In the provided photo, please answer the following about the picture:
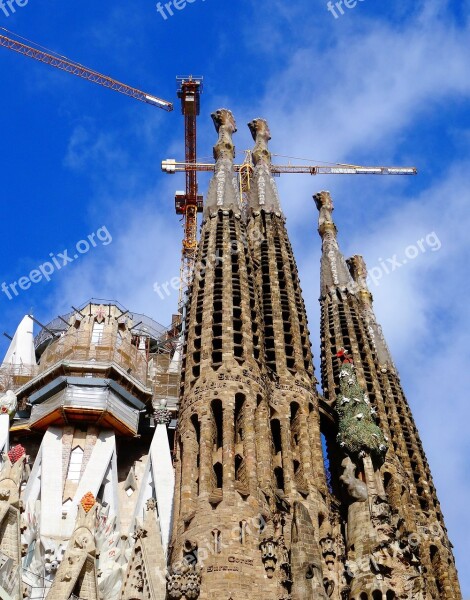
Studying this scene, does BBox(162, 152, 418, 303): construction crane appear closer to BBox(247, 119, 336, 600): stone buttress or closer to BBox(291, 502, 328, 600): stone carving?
BBox(247, 119, 336, 600): stone buttress

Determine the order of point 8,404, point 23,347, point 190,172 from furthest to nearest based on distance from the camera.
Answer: point 190,172 → point 23,347 → point 8,404

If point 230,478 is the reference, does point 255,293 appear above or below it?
above

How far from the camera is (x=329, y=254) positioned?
51469mm

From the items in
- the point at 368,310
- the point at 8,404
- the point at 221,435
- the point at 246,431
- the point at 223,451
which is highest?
the point at 368,310

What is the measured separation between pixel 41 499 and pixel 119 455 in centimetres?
555

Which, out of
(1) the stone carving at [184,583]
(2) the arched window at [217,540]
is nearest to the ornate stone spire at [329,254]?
(2) the arched window at [217,540]

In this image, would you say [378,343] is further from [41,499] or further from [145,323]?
[41,499]

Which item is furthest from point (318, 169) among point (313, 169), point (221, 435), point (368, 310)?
point (221, 435)

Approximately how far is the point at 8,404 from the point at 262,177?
19.8 meters

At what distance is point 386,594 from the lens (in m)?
27.4

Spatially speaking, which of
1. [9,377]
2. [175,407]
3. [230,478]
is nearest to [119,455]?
[175,407]

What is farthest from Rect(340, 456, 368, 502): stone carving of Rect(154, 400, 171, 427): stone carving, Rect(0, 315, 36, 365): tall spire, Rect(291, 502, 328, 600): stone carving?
Rect(0, 315, 36, 365): tall spire

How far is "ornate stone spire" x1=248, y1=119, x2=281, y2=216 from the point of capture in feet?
155

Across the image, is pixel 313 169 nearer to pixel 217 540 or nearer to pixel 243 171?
pixel 243 171
